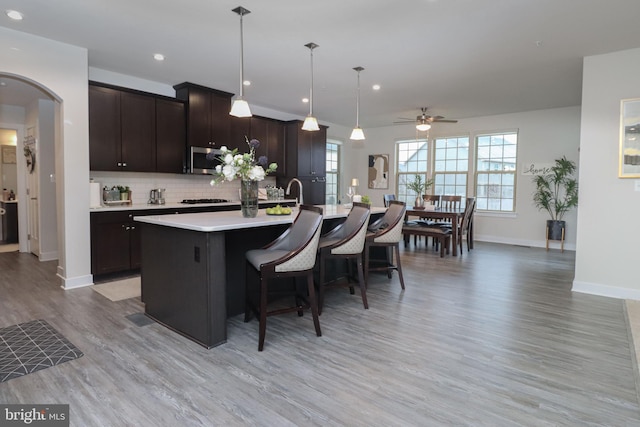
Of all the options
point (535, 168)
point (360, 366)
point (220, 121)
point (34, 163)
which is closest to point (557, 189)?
point (535, 168)

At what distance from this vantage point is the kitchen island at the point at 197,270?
2586 mm

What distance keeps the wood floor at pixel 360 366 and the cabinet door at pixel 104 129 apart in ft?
5.43

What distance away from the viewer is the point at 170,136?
5.21m

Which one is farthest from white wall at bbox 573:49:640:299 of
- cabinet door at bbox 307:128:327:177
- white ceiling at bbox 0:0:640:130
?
cabinet door at bbox 307:128:327:177

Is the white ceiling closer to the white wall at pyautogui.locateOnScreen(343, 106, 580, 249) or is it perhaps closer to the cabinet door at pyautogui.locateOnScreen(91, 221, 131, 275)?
the white wall at pyautogui.locateOnScreen(343, 106, 580, 249)

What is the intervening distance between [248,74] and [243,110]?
1894 mm

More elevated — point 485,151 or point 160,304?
point 485,151

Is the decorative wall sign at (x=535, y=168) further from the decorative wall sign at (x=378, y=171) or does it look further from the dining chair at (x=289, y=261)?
the dining chair at (x=289, y=261)

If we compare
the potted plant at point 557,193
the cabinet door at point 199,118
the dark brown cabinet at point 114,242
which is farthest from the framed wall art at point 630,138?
the dark brown cabinet at point 114,242

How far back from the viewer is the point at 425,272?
4.94 m

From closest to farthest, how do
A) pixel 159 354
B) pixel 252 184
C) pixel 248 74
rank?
1. pixel 159 354
2. pixel 252 184
3. pixel 248 74

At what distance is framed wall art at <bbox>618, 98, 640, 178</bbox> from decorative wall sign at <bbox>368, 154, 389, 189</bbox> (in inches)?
218

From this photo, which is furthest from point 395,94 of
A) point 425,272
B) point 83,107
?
point 83,107

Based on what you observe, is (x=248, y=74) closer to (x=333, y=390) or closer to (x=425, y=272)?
(x=425, y=272)
